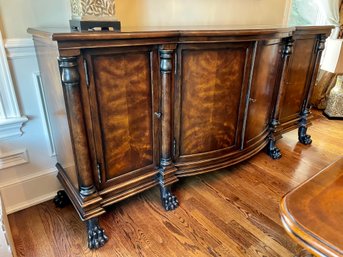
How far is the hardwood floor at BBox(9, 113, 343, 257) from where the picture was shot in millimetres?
1346

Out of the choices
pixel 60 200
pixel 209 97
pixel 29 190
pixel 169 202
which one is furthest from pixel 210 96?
pixel 29 190

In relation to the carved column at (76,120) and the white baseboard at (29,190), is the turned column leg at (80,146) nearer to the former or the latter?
the carved column at (76,120)

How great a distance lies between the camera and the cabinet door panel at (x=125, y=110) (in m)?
1.18

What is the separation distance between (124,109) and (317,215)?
922 millimetres

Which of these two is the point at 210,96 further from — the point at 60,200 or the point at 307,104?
the point at 307,104

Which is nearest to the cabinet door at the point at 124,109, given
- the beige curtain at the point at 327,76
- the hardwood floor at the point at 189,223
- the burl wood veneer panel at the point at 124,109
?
the burl wood veneer panel at the point at 124,109

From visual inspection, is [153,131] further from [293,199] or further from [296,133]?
[296,133]

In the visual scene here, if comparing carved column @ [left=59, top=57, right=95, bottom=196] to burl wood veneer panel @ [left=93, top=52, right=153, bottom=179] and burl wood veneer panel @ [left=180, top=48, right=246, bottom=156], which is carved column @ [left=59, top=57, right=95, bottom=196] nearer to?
burl wood veneer panel @ [left=93, top=52, right=153, bottom=179]

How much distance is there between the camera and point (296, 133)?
2697 mm

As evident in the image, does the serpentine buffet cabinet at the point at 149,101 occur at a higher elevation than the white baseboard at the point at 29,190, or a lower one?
higher

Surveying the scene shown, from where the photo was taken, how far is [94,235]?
134cm

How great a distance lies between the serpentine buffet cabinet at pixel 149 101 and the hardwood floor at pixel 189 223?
0.39ft

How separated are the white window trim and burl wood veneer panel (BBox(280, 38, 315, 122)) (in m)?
1.88

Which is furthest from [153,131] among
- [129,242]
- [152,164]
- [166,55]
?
[129,242]
